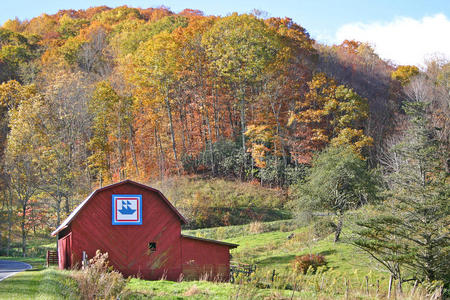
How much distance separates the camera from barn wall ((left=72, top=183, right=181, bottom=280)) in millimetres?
25828

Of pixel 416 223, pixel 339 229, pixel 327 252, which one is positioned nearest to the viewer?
pixel 416 223

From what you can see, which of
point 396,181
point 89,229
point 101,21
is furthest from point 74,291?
point 101,21

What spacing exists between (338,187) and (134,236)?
16.7 m

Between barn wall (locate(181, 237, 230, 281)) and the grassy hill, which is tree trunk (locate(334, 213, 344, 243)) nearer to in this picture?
the grassy hill

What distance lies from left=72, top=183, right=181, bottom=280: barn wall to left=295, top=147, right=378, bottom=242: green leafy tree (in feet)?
42.0

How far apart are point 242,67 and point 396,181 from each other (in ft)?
101

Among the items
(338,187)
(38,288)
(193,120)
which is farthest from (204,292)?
(193,120)

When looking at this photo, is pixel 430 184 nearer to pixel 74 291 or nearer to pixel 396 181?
pixel 396 181

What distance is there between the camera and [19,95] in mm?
53594

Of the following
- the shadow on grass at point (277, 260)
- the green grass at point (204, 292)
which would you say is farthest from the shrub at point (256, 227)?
the green grass at point (204, 292)

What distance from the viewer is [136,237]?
2656 centimetres

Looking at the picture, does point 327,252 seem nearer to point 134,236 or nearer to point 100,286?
point 134,236

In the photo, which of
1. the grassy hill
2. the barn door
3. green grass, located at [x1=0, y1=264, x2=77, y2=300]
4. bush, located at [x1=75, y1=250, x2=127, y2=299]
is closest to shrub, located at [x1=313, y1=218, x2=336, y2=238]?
the grassy hill

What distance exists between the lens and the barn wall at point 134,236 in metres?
25.8
